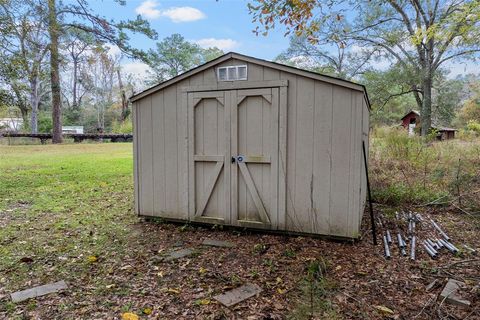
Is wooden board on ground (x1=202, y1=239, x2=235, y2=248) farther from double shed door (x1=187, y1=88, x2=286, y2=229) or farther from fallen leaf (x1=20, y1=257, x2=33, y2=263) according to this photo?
fallen leaf (x1=20, y1=257, x2=33, y2=263)

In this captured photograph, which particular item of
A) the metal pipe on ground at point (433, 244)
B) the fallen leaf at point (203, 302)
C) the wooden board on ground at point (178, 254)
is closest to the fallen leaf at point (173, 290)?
the fallen leaf at point (203, 302)

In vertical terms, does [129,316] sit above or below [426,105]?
below

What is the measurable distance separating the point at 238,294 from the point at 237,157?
186cm

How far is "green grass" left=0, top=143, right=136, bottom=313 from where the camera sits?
9.80 ft

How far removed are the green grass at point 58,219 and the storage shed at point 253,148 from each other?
2.94 feet

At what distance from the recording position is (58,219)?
4.56 metres

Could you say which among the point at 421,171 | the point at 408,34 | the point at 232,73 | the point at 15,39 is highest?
the point at 408,34

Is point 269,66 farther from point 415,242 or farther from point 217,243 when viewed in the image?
point 415,242

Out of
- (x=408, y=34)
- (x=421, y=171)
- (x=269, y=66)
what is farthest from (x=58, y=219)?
(x=408, y=34)

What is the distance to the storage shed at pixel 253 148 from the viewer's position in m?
3.50

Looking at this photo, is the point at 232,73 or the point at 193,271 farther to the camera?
the point at 232,73

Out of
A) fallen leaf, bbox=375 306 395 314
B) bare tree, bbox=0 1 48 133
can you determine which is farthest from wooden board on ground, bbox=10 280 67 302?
bare tree, bbox=0 1 48 133

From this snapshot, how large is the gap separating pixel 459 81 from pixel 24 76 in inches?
837

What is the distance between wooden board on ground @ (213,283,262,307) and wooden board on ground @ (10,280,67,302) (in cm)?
137
